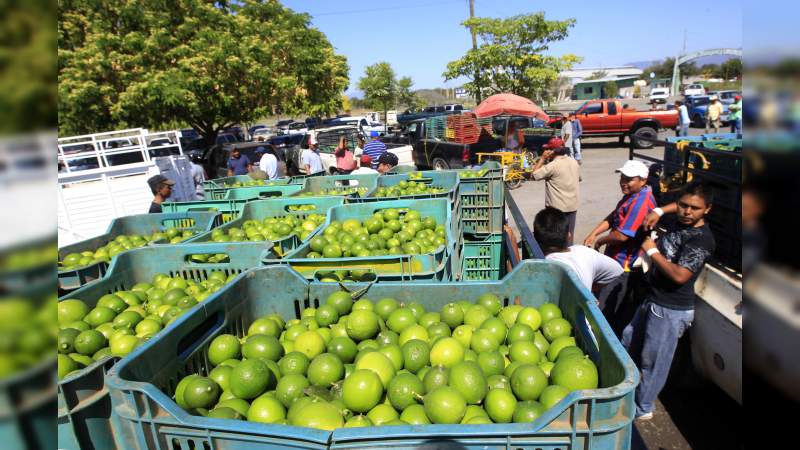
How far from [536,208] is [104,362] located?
35.9 ft

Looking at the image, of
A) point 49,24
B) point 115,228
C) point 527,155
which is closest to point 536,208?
point 527,155

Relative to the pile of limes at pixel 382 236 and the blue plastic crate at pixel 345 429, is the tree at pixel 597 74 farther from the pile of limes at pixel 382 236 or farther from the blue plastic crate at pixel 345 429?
the blue plastic crate at pixel 345 429

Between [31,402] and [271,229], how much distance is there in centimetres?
501

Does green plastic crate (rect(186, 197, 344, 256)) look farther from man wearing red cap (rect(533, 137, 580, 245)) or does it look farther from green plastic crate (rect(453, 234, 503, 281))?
man wearing red cap (rect(533, 137, 580, 245))

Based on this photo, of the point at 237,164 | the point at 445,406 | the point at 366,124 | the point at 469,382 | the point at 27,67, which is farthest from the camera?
the point at 366,124

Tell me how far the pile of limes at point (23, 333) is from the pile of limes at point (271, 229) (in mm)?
4453

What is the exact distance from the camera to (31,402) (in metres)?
0.47

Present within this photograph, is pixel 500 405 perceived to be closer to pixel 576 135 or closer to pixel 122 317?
pixel 122 317

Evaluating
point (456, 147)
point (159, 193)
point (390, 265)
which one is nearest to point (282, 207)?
point (159, 193)

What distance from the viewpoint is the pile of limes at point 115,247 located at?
465 cm

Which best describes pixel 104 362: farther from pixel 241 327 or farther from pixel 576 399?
pixel 576 399

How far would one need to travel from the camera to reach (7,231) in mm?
346

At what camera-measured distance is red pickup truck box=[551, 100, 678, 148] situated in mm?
21672

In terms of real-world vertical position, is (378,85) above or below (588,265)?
above
